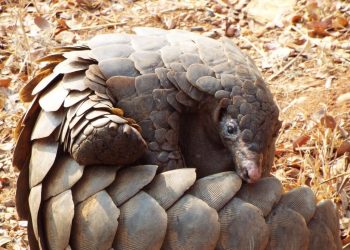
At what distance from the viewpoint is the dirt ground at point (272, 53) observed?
3666mm

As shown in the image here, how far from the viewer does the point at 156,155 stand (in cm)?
262

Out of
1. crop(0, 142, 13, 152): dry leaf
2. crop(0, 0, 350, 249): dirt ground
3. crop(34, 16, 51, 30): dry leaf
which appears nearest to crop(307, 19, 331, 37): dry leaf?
crop(0, 0, 350, 249): dirt ground

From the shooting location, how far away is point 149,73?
267 cm

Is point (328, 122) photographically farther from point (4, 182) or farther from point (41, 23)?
point (41, 23)

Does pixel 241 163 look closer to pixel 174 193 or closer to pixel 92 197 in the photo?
pixel 174 193

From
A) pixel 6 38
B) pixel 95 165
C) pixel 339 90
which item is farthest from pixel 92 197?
pixel 6 38

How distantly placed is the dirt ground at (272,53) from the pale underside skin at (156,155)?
0.80 meters

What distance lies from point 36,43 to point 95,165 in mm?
2423

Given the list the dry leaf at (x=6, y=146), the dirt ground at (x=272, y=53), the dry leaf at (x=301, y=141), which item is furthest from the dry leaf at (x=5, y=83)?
the dry leaf at (x=301, y=141)

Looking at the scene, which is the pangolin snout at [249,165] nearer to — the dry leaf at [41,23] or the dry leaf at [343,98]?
the dry leaf at [343,98]

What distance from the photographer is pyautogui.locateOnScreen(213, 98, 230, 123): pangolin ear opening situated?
8.55 ft

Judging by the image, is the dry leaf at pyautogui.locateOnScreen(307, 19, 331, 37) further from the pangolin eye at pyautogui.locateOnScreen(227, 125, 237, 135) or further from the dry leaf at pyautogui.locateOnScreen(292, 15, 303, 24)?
the pangolin eye at pyautogui.locateOnScreen(227, 125, 237, 135)

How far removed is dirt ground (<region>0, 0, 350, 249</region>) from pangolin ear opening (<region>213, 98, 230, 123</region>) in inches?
33.8

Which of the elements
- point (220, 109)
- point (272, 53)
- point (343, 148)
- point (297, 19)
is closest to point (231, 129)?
point (220, 109)
